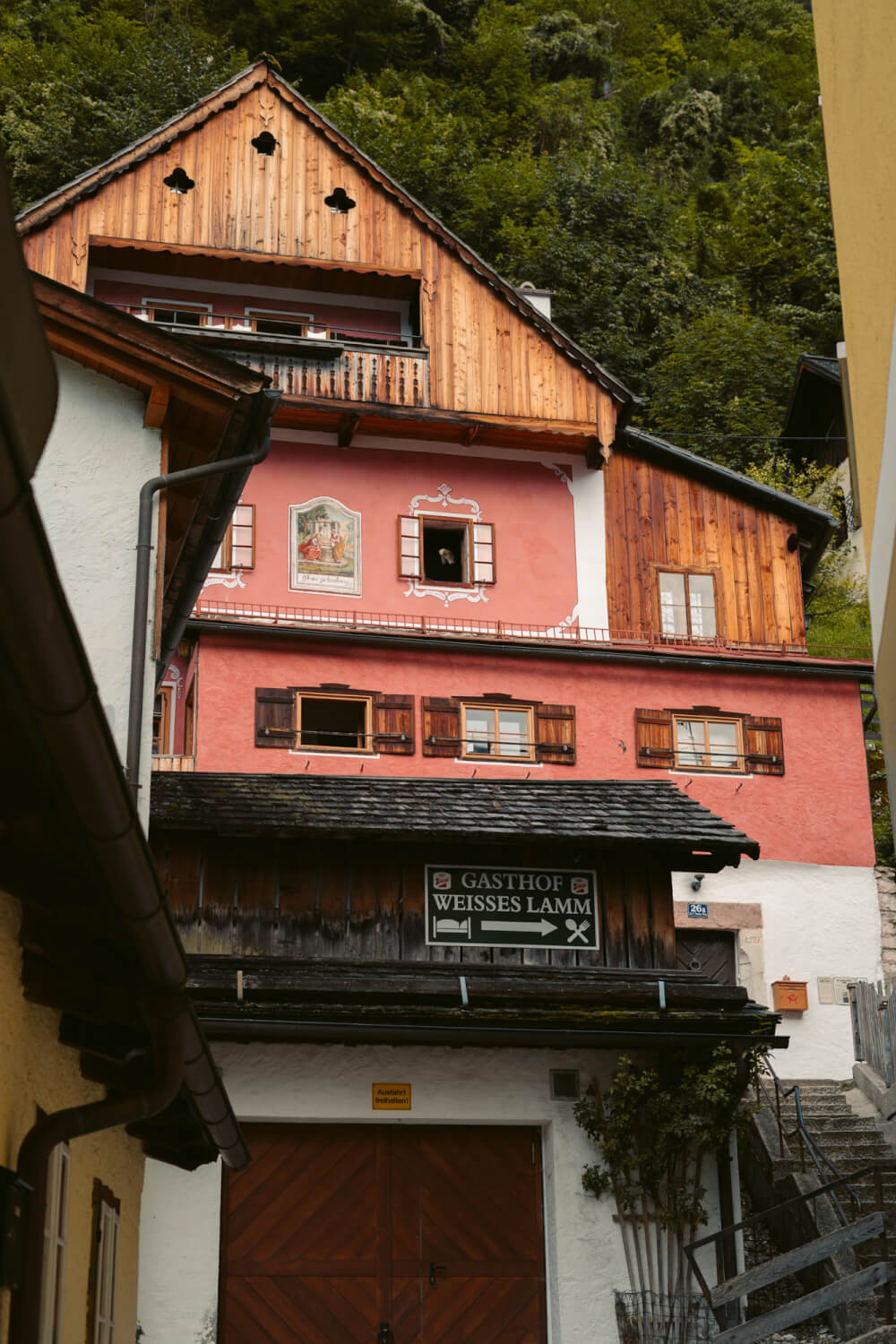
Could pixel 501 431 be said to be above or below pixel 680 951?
above

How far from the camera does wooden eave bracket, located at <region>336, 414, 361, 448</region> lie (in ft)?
79.6

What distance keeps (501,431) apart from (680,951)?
8051 millimetres

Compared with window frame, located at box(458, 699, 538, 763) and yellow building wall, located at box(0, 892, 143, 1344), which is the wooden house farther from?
yellow building wall, located at box(0, 892, 143, 1344)

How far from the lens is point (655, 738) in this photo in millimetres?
23047

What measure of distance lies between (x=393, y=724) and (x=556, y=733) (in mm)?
2230

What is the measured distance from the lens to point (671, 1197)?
12820mm

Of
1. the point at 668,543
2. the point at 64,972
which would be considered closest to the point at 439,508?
the point at 668,543

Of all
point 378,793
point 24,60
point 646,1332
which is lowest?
point 646,1332

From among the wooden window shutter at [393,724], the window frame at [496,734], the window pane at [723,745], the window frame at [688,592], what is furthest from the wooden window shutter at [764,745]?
the wooden window shutter at [393,724]

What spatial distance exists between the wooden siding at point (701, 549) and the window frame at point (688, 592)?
0.02 metres

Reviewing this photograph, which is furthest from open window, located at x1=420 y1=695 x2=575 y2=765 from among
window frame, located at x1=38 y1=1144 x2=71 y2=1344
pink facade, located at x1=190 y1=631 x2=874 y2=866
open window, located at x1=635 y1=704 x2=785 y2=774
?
window frame, located at x1=38 y1=1144 x2=71 y2=1344

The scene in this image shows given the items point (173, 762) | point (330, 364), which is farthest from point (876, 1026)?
point (330, 364)

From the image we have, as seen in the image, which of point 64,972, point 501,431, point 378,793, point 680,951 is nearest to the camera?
point 64,972

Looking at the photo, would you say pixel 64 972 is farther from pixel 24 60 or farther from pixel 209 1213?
pixel 24 60
